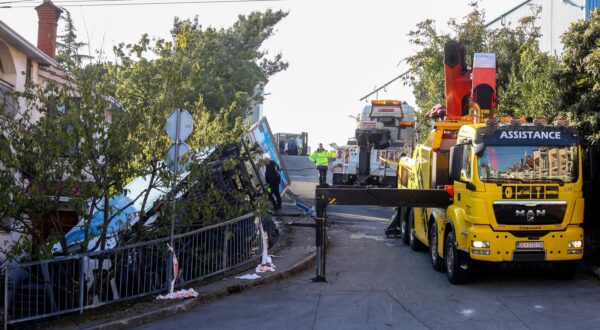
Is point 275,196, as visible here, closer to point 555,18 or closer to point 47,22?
point 47,22

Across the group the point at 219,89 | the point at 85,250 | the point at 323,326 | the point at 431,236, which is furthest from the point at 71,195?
the point at 219,89

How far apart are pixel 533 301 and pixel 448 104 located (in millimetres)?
5659

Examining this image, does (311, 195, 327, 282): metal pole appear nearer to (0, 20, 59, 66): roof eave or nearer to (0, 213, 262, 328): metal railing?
(0, 213, 262, 328): metal railing

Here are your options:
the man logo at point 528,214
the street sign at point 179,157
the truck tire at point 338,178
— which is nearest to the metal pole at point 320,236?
the street sign at point 179,157

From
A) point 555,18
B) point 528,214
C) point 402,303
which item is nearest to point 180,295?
point 402,303

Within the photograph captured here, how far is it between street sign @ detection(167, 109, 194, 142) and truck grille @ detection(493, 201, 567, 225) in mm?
4777

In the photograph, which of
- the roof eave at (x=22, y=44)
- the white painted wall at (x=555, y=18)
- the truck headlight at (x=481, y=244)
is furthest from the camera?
the white painted wall at (x=555, y=18)

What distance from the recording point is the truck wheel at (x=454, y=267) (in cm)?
1044

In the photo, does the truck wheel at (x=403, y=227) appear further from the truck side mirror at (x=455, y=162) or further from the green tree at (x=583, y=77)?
the green tree at (x=583, y=77)

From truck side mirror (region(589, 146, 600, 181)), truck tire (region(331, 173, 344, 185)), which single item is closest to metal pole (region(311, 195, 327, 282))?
truck side mirror (region(589, 146, 600, 181))

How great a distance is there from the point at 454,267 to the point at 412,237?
152 inches

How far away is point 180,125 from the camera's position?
9.15 meters

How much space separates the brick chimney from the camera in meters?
17.7

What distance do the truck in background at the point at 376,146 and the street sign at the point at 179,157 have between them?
46.1 ft
